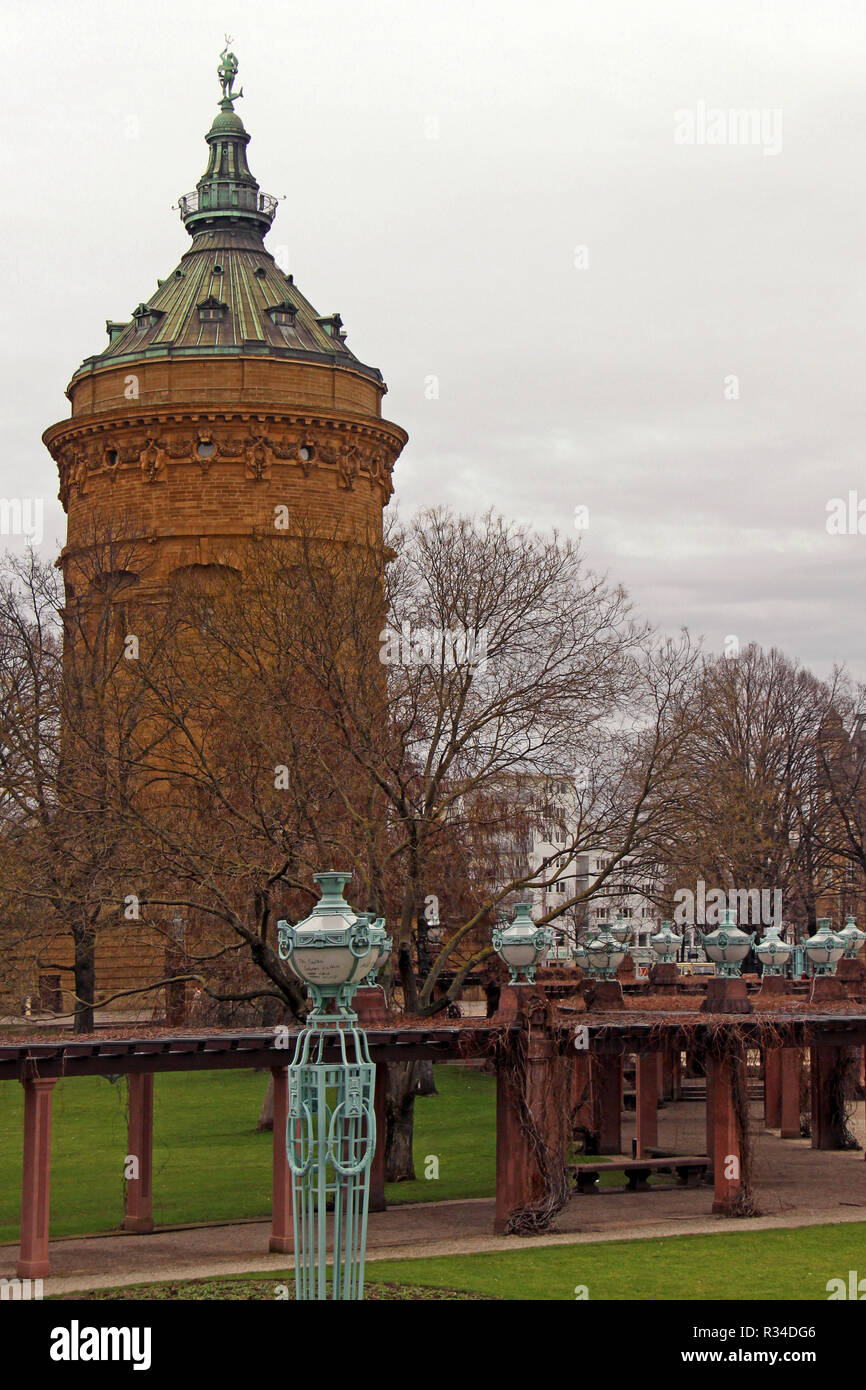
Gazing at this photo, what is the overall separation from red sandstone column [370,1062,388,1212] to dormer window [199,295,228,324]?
34201 mm

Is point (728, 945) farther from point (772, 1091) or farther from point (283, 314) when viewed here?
point (283, 314)

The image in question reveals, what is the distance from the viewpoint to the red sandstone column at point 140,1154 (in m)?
31.0

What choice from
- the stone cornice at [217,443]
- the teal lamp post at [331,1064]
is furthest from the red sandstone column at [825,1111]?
the stone cornice at [217,443]

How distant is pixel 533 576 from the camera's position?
116 feet

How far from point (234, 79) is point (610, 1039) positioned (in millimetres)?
47413

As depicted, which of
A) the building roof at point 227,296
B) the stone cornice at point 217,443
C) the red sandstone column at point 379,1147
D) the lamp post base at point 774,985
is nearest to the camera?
the red sandstone column at point 379,1147

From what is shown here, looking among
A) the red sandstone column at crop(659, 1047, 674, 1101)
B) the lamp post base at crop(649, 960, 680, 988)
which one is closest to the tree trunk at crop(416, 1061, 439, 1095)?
the red sandstone column at crop(659, 1047, 674, 1101)

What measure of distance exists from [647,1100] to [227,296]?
35.0 meters

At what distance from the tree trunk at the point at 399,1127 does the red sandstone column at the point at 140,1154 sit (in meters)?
6.17

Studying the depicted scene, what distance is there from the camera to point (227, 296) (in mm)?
63719

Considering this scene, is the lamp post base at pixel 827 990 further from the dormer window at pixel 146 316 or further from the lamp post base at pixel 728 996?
the dormer window at pixel 146 316

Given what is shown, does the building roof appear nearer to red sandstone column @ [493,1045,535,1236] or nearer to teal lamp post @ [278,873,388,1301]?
red sandstone column @ [493,1045,535,1236]

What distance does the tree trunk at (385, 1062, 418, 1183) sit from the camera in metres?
36.2
